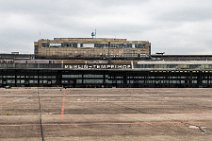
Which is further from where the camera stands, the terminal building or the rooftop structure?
the rooftop structure

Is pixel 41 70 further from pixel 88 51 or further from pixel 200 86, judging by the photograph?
pixel 200 86

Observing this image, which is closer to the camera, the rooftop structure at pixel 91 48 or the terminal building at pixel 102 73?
the terminal building at pixel 102 73

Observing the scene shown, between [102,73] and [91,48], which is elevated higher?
[91,48]

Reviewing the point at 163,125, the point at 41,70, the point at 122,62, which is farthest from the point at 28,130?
the point at 122,62

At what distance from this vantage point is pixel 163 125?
30828 mm

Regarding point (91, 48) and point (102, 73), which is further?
point (91, 48)

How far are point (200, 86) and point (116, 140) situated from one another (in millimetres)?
140011

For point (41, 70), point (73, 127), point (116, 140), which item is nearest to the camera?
point (116, 140)

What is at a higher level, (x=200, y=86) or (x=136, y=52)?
(x=136, y=52)

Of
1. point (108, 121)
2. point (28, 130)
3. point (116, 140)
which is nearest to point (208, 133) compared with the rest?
point (116, 140)

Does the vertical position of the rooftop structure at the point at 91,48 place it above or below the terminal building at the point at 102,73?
above

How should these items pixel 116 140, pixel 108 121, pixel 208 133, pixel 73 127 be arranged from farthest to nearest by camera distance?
1. pixel 108 121
2. pixel 73 127
3. pixel 208 133
4. pixel 116 140

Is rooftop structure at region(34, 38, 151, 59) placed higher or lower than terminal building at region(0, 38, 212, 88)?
higher

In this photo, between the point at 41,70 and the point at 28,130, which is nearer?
the point at 28,130
